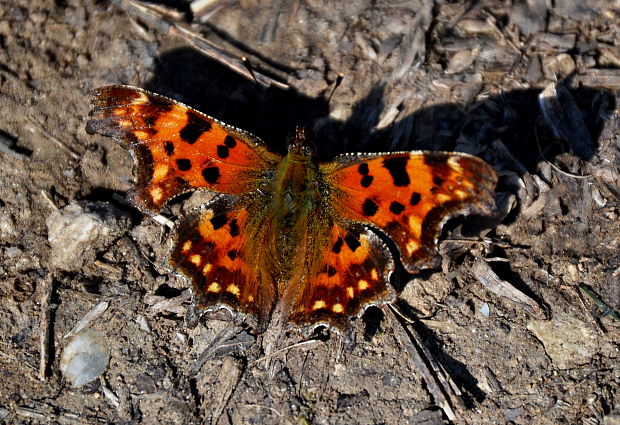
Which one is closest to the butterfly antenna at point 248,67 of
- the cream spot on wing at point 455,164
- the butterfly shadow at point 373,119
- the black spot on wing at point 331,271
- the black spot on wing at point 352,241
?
the butterfly shadow at point 373,119

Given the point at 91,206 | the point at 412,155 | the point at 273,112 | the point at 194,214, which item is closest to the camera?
the point at 412,155

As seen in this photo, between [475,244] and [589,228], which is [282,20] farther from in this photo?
[589,228]

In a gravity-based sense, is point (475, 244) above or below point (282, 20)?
below

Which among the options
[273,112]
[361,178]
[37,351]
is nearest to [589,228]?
[361,178]

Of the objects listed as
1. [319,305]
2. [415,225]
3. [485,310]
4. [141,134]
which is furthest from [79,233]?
[485,310]

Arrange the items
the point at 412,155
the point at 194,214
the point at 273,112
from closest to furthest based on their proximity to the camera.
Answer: the point at 412,155, the point at 194,214, the point at 273,112

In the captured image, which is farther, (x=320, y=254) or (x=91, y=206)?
(x=91, y=206)

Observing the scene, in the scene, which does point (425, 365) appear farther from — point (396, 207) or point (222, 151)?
point (222, 151)
